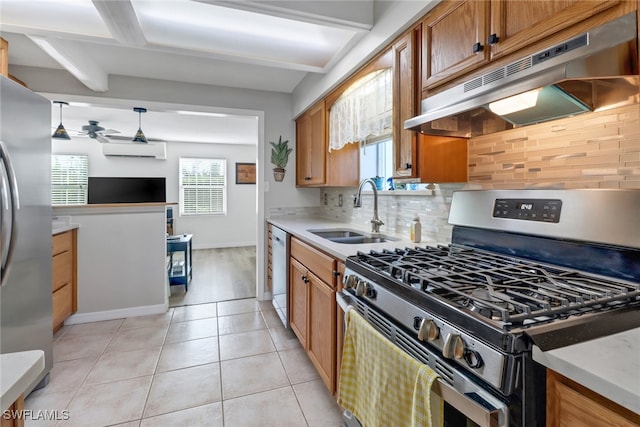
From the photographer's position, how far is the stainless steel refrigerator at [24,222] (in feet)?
4.89

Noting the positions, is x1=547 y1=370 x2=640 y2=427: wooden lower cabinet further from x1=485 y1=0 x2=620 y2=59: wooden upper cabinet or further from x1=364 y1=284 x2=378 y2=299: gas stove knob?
x1=485 y1=0 x2=620 y2=59: wooden upper cabinet

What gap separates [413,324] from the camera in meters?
0.94

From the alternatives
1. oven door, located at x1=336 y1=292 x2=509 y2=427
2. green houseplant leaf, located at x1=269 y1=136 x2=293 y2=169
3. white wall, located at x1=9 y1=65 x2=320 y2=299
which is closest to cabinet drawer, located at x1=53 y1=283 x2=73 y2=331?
white wall, located at x1=9 y1=65 x2=320 y2=299

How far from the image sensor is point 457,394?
77 centimetres

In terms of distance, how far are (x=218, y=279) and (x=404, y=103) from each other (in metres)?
3.60

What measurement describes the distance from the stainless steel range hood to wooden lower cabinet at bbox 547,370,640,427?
0.74 meters

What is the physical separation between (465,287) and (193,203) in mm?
6813

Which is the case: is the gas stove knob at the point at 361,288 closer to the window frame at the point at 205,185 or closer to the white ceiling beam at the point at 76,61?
the white ceiling beam at the point at 76,61

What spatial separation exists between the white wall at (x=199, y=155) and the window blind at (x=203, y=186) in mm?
106

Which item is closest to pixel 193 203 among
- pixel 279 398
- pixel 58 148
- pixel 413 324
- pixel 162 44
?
pixel 58 148

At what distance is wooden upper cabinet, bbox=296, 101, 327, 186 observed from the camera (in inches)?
114

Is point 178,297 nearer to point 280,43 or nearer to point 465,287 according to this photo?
point 280,43

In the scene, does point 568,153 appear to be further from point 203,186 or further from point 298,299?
point 203,186

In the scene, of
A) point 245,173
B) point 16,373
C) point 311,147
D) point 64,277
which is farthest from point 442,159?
point 245,173
